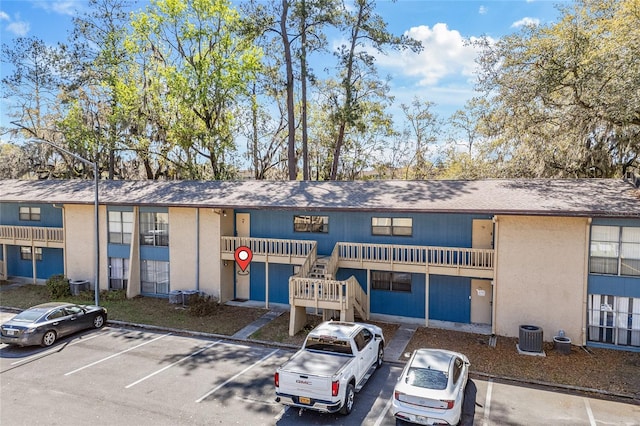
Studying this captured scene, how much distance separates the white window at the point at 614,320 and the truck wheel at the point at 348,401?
9988 mm

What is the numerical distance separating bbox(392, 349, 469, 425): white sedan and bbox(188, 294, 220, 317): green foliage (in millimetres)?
11439

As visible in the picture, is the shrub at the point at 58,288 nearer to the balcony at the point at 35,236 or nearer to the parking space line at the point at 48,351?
the balcony at the point at 35,236

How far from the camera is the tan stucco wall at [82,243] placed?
23.9 metres

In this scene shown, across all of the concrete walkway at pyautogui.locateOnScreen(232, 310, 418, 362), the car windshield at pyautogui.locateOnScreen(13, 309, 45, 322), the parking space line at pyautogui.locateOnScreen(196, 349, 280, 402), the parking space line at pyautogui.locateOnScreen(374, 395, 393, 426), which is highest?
the car windshield at pyautogui.locateOnScreen(13, 309, 45, 322)

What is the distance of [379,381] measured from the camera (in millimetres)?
12969

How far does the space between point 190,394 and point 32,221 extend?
20528 mm

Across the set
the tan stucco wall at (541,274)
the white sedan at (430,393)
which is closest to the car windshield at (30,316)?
the white sedan at (430,393)

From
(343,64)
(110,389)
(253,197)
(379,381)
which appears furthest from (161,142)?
(379,381)

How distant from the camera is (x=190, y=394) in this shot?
12.1 metres

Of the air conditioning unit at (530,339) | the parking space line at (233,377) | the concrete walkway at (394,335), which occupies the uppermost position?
the air conditioning unit at (530,339)

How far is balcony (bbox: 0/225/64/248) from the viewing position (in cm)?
2460

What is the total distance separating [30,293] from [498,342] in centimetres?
2348

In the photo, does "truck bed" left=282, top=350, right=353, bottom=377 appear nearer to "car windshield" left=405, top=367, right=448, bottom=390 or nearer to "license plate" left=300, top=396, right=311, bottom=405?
"license plate" left=300, top=396, right=311, bottom=405

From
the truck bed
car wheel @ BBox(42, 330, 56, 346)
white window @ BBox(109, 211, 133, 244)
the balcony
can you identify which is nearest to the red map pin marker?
white window @ BBox(109, 211, 133, 244)
